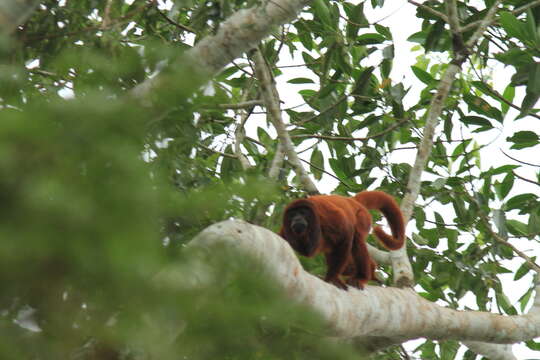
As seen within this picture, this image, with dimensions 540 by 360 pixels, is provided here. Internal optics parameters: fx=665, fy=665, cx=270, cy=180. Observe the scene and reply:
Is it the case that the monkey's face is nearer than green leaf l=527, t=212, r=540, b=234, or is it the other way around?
the monkey's face

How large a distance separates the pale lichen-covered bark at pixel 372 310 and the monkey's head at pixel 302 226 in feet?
2.18

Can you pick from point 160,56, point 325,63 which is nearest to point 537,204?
point 325,63

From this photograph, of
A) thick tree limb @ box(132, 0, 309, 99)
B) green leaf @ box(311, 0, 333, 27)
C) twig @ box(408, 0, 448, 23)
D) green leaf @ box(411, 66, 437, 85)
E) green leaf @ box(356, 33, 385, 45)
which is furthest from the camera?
green leaf @ box(411, 66, 437, 85)

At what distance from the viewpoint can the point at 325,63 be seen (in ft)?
14.9

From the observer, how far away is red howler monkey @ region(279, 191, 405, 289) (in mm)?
3826

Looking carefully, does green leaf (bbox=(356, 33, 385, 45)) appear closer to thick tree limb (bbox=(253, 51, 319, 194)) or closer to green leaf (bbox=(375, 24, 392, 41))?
green leaf (bbox=(375, 24, 392, 41))

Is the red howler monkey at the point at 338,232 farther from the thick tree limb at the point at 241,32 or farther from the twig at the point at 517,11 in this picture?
the twig at the point at 517,11

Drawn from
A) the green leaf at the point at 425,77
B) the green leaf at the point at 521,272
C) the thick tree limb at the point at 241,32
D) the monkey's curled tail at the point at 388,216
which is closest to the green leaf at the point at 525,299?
the green leaf at the point at 521,272

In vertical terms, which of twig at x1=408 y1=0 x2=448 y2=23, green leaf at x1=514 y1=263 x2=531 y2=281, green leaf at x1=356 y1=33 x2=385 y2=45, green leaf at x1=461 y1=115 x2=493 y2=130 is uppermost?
twig at x1=408 y1=0 x2=448 y2=23

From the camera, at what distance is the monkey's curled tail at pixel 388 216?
409 centimetres

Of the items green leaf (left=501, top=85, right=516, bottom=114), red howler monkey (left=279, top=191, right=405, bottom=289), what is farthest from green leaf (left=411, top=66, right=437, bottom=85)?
red howler monkey (left=279, top=191, right=405, bottom=289)

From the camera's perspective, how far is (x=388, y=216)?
425 centimetres

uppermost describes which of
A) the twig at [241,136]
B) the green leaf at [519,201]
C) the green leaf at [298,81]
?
the green leaf at [298,81]

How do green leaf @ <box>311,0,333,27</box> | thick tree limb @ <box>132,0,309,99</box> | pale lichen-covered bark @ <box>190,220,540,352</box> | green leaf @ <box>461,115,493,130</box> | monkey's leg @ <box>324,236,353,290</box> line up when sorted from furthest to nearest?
green leaf @ <box>461,115,493,130</box>, green leaf @ <box>311,0,333,27</box>, monkey's leg @ <box>324,236,353,290</box>, thick tree limb @ <box>132,0,309,99</box>, pale lichen-covered bark @ <box>190,220,540,352</box>
